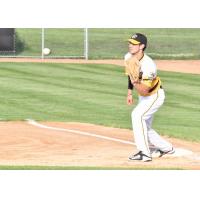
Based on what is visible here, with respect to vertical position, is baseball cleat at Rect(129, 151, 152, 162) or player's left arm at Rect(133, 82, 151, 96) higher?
player's left arm at Rect(133, 82, 151, 96)

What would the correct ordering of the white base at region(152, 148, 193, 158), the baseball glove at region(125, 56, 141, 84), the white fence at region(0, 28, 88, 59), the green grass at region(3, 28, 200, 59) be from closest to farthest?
the baseball glove at region(125, 56, 141, 84) → the white base at region(152, 148, 193, 158) → the white fence at region(0, 28, 88, 59) → the green grass at region(3, 28, 200, 59)

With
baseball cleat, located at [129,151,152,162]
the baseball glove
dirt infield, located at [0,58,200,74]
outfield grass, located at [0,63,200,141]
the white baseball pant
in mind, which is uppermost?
the baseball glove

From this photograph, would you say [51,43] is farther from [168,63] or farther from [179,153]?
[179,153]

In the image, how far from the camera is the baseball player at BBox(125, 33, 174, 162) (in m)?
12.0

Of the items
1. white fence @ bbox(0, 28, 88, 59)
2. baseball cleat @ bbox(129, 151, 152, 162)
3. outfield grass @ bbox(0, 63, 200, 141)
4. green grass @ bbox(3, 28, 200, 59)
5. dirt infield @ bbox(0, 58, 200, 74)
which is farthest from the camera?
green grass @ bbox(3, 28, 200, 59)

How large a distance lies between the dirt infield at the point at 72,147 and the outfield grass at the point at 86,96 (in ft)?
3.33

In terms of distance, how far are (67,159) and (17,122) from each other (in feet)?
16.3

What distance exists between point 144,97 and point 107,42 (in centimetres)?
3328

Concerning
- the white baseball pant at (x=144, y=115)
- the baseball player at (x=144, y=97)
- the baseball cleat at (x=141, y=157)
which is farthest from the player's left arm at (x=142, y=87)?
the baseball cleat at (x=141, y=157)

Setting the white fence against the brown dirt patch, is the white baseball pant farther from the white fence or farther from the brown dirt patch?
the white fence

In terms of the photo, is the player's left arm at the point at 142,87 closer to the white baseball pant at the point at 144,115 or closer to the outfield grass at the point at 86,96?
the white baseball pant at the point at 144,115

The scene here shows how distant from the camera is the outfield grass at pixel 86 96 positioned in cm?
1858

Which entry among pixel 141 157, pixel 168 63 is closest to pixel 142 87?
pixel 141 157

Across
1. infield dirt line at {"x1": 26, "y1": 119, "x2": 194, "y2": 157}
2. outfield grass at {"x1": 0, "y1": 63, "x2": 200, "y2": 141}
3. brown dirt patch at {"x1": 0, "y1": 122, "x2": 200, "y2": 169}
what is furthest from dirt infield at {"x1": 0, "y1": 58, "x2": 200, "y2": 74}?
brown dirt patch at {"x1": 0, "y1": 122, "x2": 200, "y2": 169}
